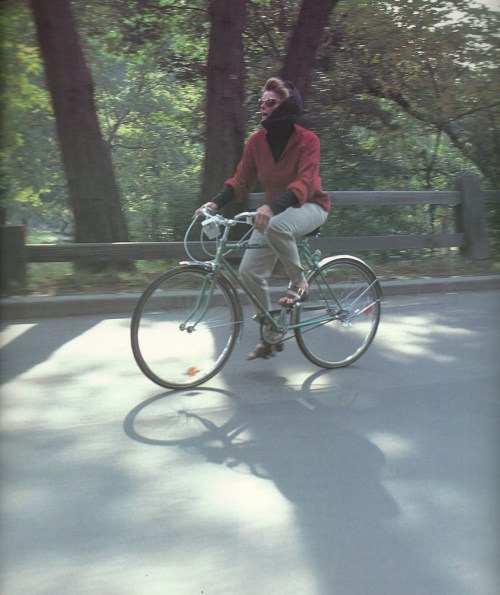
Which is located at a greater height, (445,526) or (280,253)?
(280,253)

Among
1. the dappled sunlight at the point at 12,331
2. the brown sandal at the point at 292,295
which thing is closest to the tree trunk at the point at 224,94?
the dappled sunlight at the point at 12,331

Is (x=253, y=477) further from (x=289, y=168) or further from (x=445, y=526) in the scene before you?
(x=289, y=168)

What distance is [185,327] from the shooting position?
485 cm

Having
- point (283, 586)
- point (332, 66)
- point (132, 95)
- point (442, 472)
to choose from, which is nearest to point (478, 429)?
point (442, 472)

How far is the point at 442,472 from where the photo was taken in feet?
11.5

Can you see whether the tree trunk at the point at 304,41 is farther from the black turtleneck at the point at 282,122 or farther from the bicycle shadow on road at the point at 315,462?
the bicycle shadow on road at the point at 315,462

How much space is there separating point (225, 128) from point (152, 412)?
18.3 feet

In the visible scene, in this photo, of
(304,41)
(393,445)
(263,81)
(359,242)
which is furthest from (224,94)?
(393,445)

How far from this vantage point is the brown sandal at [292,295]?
5055 mm

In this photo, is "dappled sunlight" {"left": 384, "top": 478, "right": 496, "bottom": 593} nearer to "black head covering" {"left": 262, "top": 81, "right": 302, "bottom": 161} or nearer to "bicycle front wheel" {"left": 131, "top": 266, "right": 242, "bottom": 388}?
"bicycle front wheel" {"left": 131, "top": 266, "right": 242, "bottom": 388}

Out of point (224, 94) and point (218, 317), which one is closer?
point (218, 317)

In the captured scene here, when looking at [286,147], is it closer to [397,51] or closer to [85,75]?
[85,75]

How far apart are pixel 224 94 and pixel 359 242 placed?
245 centimetres

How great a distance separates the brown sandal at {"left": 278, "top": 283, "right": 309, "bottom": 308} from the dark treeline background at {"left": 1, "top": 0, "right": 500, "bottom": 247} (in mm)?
4195
